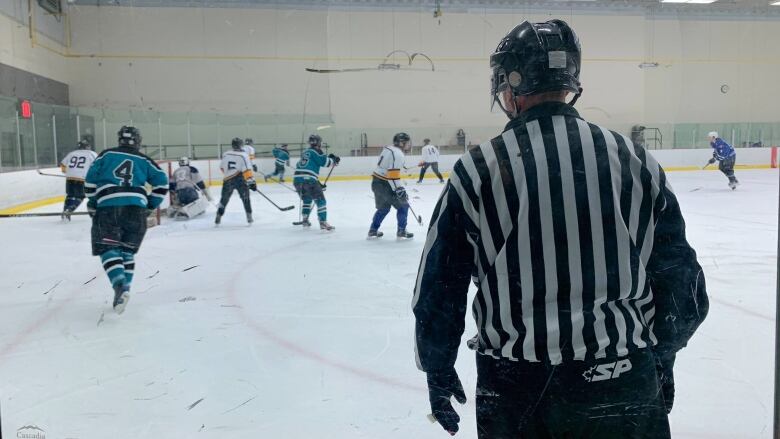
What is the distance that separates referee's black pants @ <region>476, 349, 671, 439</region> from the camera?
2.88 feet

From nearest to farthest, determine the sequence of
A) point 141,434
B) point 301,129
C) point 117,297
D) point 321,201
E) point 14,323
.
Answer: point 141,434, point 14,323, point 117,297, point 321,201, point 301,129

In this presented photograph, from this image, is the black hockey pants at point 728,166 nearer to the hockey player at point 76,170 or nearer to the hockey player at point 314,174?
the hockey player at point 314,174

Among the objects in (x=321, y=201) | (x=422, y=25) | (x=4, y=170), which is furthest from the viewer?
(x=321, y=201)

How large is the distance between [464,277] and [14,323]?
2.95m

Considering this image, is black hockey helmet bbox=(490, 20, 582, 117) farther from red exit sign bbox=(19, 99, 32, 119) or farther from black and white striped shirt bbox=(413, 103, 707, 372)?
red exit sign bbox=(19, 99, 32, 119)

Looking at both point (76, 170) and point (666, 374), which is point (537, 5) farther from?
point (76, 170)

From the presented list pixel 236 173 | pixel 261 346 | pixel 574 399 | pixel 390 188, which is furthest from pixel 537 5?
pixel 236 173

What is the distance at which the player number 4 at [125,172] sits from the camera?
10.8 ft

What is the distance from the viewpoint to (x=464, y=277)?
36.4 inches

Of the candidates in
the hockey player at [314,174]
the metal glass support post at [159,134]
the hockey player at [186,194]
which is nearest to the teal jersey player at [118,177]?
the metal glass support post at [159,134]

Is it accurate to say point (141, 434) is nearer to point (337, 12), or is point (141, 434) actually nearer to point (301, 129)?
point (337, 12)

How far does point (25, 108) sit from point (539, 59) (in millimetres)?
6861

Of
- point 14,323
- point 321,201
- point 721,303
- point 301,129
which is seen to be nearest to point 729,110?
point 721,303

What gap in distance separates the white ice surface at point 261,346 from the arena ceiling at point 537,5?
1413 millimetres
